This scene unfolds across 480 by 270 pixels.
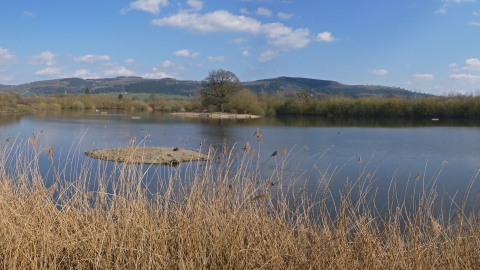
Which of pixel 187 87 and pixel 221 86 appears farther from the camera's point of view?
pixel 187 87

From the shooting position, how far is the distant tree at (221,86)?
6072cm

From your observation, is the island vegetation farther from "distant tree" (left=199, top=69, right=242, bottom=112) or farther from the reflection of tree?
the reflection of tree

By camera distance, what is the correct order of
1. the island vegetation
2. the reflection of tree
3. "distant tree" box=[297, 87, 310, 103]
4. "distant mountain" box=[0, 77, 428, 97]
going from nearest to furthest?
1. the reflection of tree
2. the island vegetation
3. "distant tree" box=[297, 87, 310, 103]
4. "distant mountain" box=[0, 77, 428, 97]

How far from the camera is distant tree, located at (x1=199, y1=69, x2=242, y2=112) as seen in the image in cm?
6072

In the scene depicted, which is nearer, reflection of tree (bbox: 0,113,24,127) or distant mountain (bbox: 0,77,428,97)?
reflection of tree (bbox: 0,113,24,127)

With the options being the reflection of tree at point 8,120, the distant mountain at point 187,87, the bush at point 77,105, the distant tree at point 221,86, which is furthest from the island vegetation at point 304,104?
the distant mountain at point 187,87

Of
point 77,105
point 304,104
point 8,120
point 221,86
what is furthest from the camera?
point 77,105

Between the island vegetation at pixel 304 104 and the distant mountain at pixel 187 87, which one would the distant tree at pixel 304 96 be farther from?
the distant mountain at pixel 187 87

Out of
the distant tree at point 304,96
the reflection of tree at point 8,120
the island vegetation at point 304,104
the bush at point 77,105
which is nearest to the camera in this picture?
the reflection of tree at point 8,120

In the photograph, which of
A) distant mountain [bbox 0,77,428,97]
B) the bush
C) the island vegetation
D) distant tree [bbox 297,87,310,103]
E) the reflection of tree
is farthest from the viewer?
distant mountain [bbox 0,77,428,97]

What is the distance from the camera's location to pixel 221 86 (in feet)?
199

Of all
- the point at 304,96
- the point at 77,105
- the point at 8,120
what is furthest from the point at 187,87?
the point at 8,120

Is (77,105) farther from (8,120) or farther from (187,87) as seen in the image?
(187,87)

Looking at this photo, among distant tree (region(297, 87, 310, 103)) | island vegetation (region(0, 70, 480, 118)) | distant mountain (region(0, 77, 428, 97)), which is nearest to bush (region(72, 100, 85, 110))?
island vegetation (region(0, 70, 480, 118))
